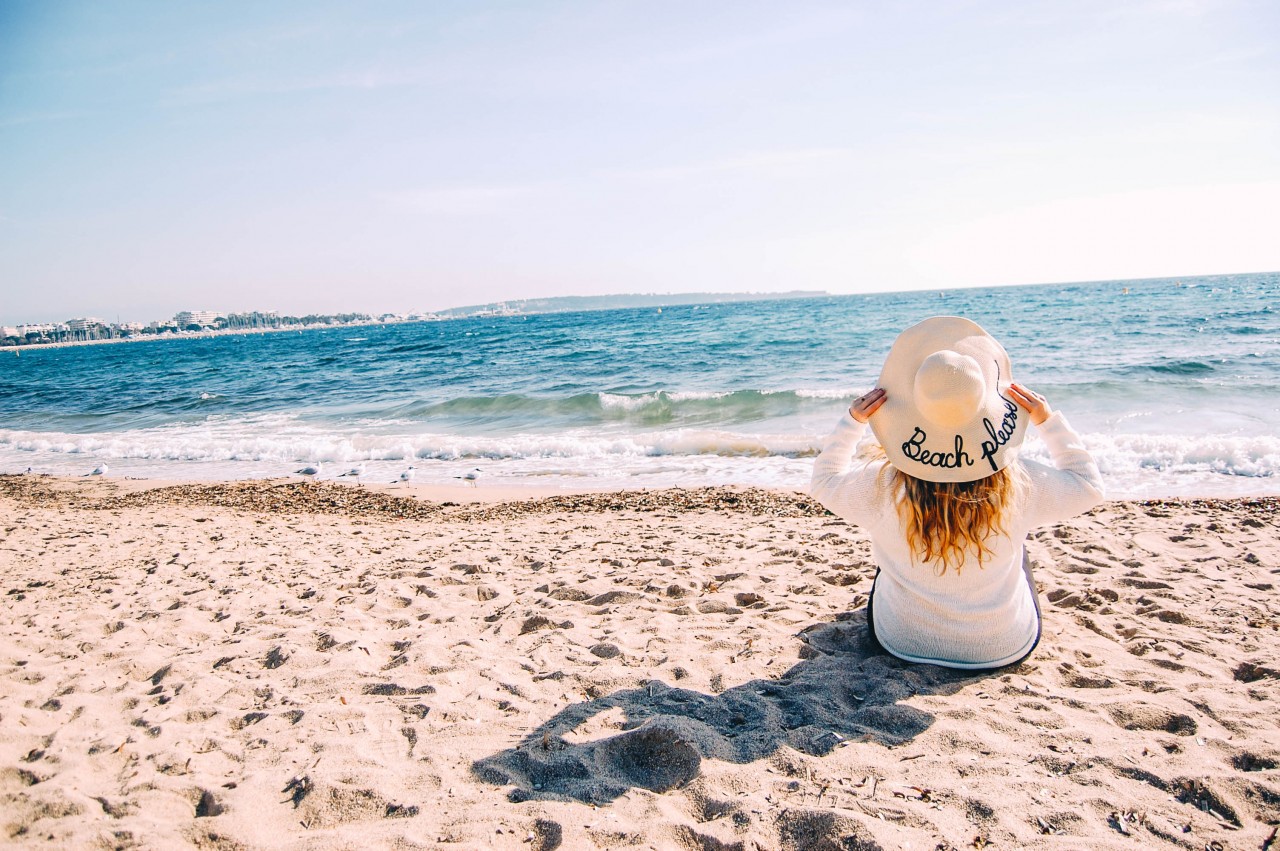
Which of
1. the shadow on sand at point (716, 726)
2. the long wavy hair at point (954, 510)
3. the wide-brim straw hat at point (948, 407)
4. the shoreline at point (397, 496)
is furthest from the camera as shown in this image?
the shoreline at point (397, 496)

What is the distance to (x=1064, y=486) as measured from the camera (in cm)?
262

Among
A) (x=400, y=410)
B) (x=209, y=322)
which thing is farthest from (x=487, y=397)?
(x=209, y=322)

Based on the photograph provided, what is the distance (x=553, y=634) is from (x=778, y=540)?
2.45 metres

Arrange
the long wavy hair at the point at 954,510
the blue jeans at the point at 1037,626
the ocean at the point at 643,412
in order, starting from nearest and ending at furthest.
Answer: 1. the long wavy hair at the point at 954,510
2. the blue jeans at the point at 1037,626
3. the ocean at the point at 643,412

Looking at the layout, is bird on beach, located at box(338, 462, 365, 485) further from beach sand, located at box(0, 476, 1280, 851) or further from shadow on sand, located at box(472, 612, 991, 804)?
shadow on sand, located at box(472, 612, 991, 804)

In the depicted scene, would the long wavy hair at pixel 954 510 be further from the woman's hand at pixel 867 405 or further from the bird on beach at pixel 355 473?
the bird on beach at pixel 355 473

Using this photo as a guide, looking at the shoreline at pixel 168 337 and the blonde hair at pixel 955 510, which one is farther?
the shoreline at pixel 168 337

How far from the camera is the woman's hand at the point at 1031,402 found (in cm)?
268

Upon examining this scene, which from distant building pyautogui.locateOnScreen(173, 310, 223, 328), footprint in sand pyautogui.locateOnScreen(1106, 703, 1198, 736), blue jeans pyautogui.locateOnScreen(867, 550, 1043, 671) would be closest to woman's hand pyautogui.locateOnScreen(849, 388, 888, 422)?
blue jeans pyautogui.locateOnScreen(867, 550, 1043, 671)

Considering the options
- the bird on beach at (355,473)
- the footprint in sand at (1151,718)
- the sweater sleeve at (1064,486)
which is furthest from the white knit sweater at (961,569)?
the bird on beach at (355,473)

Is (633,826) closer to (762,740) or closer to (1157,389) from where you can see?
(762,740)

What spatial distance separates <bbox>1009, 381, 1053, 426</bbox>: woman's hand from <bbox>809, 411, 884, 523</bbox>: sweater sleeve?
0.58 m

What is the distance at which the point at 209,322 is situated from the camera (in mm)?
128250

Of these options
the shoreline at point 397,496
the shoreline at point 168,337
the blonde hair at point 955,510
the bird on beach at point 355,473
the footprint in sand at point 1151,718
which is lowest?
the bird on beach at point 355,473
